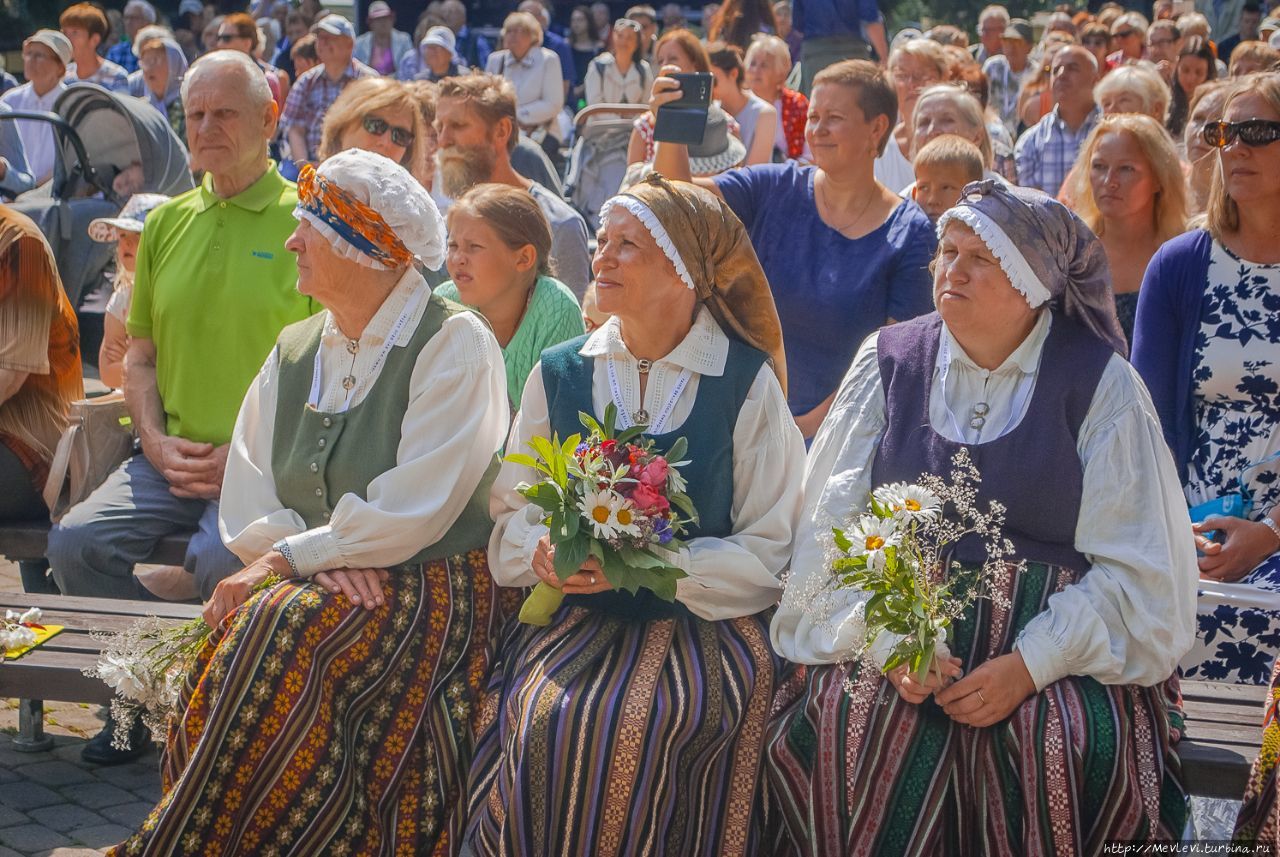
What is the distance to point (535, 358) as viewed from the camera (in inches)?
188

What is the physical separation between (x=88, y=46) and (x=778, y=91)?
6570mm

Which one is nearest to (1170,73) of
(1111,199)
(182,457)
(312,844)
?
(1111,199)

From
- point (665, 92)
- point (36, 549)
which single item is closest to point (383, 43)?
point (665, 92)

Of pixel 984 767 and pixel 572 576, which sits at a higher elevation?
pixel 572 576

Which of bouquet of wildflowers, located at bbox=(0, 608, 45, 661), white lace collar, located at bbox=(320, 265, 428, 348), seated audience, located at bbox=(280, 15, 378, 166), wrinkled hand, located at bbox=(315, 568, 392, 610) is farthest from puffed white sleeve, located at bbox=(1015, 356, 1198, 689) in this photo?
seated audience, located at bbox=(280, 15, 378, 166)

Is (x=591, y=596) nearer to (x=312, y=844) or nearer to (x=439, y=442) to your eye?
(x=439, y=442)

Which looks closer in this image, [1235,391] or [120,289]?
[1235,391]

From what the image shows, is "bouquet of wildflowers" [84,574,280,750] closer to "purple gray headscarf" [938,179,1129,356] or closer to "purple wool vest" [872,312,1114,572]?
"purple wool vest" [872,312,1114,572]

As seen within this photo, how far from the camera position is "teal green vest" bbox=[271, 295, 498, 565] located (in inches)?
155

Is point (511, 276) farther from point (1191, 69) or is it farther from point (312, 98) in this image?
point (312, 98)

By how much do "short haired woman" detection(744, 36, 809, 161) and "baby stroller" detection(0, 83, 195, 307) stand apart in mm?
3790

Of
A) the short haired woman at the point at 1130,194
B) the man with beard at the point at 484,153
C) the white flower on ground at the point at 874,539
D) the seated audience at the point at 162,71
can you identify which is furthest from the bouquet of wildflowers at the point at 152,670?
the seated audience at the point at 162,71

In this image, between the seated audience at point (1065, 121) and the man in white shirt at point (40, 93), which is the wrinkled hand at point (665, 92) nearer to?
the seated audience at point (1065, 121)

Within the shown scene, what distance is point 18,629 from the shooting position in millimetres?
4273
